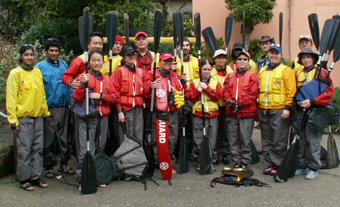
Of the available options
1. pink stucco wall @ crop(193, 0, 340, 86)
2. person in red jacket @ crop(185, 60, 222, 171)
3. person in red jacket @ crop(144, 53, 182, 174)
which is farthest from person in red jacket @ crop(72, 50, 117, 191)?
pink stucco wall @ crop(193, 0, 340, 86)

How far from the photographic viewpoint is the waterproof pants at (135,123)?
4.34m

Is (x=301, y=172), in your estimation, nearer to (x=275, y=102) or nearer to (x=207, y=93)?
(x=275, y=102)

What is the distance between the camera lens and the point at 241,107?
459 cm

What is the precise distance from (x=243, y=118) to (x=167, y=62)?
144 cm

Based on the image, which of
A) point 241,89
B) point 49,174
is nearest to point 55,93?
point 49,174

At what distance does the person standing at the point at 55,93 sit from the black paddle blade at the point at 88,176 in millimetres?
777

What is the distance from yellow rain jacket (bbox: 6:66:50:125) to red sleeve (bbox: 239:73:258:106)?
9.31 feet

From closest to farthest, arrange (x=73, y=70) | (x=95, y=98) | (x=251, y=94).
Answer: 1. (x=95, y=98)
2. (x=73, y=70)
3. (x=251, y=94)

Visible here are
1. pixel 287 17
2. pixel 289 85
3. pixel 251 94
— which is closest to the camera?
pixel 289 85

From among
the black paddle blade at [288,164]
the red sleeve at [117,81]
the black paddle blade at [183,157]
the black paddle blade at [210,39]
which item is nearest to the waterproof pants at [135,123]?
the red sleeve at [117,81]

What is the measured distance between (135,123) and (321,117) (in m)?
2.63

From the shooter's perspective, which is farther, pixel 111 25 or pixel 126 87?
pixel 111 25

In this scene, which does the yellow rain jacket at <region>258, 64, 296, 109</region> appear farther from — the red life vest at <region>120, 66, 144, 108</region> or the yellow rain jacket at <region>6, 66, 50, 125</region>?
the yellow rain jacket at <region>6, 66, 50, 125</region>

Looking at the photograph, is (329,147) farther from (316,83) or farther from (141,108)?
(141,108)
